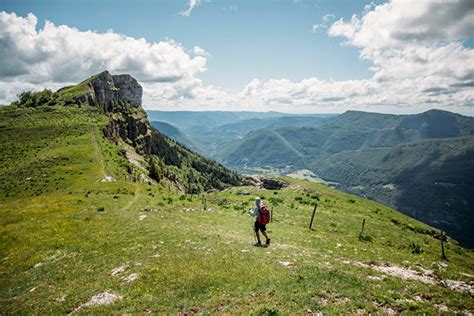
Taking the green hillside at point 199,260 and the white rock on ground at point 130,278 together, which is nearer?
the green hillside at point 199,260

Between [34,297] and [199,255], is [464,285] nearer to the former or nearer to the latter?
[199,255]

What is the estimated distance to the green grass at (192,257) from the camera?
43.4 feet

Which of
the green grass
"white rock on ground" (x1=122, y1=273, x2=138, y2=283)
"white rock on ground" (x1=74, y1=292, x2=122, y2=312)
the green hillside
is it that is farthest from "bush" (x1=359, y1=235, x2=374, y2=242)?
"white rock on ground" (x1=74, y1=292, x2=122, y2=312)

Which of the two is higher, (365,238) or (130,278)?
(130,278)

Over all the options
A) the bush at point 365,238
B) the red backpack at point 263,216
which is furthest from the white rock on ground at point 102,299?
the bush at point 365,238

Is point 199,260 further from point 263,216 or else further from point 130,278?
point 263,216

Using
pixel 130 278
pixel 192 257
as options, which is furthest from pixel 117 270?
pixel 192 257

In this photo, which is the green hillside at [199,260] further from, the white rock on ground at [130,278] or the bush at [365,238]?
the bush at [365,238]

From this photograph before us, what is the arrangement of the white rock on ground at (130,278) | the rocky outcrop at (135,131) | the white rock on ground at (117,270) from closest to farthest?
the white rock on ground at (130,278) → the white rock on ground at (117,270) → the rocky outcrop at (135,131)

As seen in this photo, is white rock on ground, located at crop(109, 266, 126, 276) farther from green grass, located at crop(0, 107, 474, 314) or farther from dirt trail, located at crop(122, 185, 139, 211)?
dirt trail, located at crop(122, 185, 139, 211)

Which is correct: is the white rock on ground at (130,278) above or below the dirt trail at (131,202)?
above

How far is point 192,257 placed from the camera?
1823 centimetres

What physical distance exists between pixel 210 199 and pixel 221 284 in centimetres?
3456

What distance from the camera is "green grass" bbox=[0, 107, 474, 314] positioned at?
13.2m
